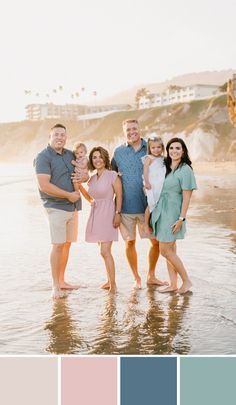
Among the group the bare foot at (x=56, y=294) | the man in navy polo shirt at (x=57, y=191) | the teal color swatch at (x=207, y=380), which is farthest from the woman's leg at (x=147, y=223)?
the teal color swatch at (x=207, y=380)

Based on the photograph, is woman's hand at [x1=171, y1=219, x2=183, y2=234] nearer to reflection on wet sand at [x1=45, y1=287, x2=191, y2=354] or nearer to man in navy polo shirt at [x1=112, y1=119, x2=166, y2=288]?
man in navy polo shirt at [x1=112, y1=119, x2=166, y2=288]

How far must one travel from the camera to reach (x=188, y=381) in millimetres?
3902

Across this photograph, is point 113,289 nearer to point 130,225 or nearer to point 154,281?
point 154,281

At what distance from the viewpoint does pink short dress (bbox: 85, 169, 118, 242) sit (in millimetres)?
6371

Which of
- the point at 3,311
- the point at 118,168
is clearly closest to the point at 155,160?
the point at 118,168

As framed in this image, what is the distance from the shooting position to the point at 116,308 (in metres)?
5.66

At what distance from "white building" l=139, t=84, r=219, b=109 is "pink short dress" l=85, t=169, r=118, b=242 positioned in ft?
355

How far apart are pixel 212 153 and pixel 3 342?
→ 217 feet

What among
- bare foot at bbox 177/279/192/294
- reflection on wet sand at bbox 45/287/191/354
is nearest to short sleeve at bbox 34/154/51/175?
reflection on wet sand at bbox 45/287/191/354

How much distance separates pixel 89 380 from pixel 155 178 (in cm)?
273

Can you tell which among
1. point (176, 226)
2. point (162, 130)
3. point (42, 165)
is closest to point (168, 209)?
point (176, 226)

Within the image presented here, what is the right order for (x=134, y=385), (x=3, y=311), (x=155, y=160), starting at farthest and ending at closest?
(x=155, y=160) < (x=3, y=311) < (x=134, y=385)

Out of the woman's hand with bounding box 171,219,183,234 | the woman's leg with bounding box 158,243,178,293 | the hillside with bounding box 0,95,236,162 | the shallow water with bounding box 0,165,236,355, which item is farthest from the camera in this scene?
the hillside with bounding box 0,95,236,162

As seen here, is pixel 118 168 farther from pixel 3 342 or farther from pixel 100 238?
pixel 3 342
